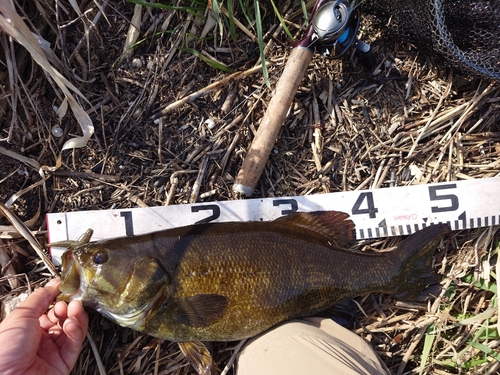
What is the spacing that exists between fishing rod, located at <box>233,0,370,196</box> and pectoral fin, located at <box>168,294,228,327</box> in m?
0.84

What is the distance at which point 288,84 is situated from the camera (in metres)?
3.07

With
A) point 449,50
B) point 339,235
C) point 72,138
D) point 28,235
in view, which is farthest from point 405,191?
point 28,235

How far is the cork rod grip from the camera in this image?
305 cm

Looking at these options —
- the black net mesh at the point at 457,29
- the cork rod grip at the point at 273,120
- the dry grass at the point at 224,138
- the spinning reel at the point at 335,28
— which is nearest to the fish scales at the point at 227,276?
the cork rod grip at the point at 273,120

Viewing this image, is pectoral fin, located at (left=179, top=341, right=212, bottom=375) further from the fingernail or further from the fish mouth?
the fingernail

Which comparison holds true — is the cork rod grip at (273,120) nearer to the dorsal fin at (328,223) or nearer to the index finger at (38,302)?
the dorsal fin at (328,223)

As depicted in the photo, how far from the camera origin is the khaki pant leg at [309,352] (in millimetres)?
2512

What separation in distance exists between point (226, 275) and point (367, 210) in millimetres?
1307

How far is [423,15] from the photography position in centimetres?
301

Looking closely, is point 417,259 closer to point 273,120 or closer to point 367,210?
point 367,210

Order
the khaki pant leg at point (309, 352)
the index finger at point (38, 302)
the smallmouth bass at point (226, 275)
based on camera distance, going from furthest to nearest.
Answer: the index finger at point (38, 302)
the smallmouth bass at point (226, 275)
the khaki pant leg at point (309, 352)

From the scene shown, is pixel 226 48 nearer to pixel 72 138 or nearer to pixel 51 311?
pixel 72 138

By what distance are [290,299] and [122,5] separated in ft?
9.00

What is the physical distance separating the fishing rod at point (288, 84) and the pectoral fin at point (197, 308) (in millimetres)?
835
